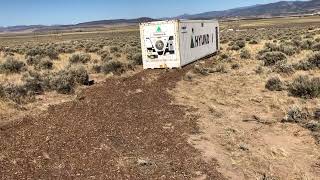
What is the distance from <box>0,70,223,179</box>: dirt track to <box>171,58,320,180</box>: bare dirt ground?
487 mm

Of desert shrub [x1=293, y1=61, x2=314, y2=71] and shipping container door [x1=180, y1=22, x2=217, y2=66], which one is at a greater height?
shipping container door [x1=180, y1=22, x2=217, y2=66]

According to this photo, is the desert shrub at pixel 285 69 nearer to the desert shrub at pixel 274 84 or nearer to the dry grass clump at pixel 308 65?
the dry grass clump at pixel 308 65

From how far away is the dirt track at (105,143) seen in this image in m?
8.12

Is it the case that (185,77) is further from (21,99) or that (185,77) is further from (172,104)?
(21,99)

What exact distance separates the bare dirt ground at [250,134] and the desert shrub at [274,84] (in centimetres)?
27

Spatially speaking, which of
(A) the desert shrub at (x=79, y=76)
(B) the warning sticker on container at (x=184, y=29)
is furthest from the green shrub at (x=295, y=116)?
(B) the warning sticker on container at (x=184, y=29)

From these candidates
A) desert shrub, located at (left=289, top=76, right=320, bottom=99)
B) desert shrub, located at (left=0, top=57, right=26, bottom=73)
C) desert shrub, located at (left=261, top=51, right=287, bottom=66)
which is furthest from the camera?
desert shrub, located at (left=261, top=51, right=287, bottom=66)

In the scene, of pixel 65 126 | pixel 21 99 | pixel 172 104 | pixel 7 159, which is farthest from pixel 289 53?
pixel 7 159

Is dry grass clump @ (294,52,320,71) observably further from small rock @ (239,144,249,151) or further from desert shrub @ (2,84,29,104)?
small rock @ (239,144,249,151)

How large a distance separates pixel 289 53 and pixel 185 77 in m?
11.0

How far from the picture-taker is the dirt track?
8117 mm

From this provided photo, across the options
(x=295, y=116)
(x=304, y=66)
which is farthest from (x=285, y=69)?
(x=295, y=116)

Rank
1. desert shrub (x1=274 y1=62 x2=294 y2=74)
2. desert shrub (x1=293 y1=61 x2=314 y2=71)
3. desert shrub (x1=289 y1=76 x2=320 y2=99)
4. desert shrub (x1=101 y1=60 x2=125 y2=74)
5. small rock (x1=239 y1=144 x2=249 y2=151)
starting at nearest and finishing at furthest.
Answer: small rock (x1=239 y1=144 x2=249 y2=151)
desert shrub (x1=289 y1=76 x2=320 y2=99)
desert shrub (x1=274 y1=62 x2=294 y2=74)
desert shrub (x1=293 y1=61 x2=314 y2=71)
desert shrub (x1=101 y1=60 x2=125 y2=74)

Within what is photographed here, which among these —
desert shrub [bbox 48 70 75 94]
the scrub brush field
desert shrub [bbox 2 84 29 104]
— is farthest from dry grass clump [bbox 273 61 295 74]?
desert shrub [bbox 2 84 29 104]
